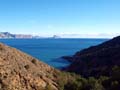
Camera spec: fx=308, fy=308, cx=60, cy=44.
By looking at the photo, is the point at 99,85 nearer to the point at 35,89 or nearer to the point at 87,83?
the point at 87,83

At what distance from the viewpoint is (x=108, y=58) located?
109125 mm

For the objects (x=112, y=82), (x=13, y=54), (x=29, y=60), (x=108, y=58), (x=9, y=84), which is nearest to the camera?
(x=9, y=84)

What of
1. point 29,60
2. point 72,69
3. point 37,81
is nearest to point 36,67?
point 29,60

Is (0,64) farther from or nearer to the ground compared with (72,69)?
farther from the ground

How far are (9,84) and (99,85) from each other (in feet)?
55.2

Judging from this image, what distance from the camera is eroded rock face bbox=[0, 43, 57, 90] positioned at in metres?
53.4

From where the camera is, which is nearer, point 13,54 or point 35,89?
point 35,89

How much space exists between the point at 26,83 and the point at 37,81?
286 centimetres

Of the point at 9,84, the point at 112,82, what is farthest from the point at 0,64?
the point at 112,82

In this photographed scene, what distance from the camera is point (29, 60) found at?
228 ft

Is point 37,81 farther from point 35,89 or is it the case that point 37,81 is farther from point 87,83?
point 87,83

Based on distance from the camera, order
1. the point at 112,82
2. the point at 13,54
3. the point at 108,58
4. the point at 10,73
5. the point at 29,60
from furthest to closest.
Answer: the point at 108,58, the point at 29,60, the point at 13,54, the point at 112,82, the point at 10,73

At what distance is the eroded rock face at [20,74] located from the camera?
53406 mm

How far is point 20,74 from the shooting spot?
57219 mm
